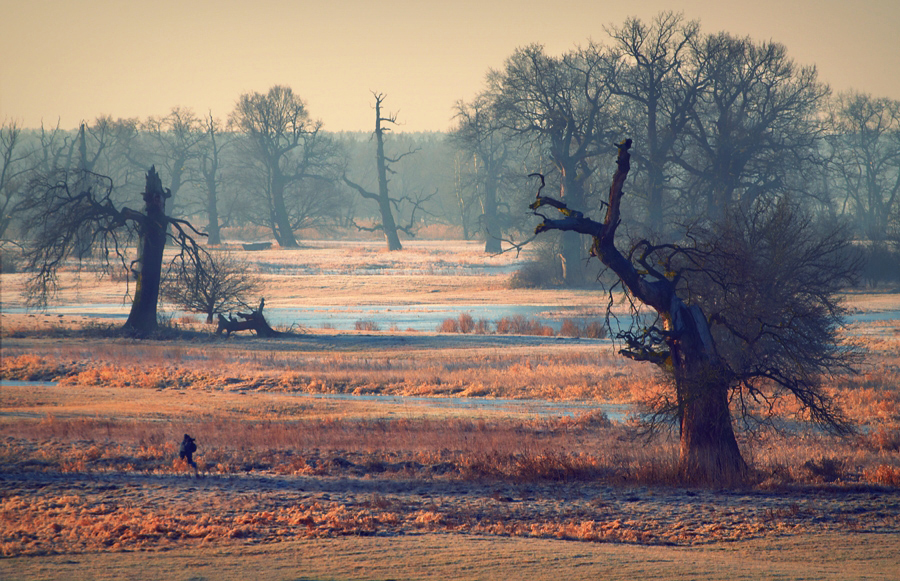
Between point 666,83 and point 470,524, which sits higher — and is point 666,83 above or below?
above

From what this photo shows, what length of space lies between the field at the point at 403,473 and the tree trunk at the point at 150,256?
11.3 ft

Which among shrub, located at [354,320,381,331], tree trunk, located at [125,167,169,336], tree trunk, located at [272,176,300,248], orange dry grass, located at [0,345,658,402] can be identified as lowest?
orange dry grass, located at [0,345,658,402]

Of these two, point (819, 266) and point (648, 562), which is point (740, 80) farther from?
point (648, 562)

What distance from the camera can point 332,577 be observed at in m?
6.89

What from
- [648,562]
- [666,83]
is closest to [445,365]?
[648,562]

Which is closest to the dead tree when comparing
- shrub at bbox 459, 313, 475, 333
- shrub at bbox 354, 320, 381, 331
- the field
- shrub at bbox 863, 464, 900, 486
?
the field

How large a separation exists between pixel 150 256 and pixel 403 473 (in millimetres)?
25146

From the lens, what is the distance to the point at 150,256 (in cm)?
3438

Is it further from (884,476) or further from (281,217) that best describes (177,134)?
(884,476)

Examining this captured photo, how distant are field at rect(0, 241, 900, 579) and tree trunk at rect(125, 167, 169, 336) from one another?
3.45 metres

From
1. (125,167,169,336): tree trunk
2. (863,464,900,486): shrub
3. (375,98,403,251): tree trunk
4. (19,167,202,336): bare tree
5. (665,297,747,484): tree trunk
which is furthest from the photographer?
(375,98,403,251): tree trunk

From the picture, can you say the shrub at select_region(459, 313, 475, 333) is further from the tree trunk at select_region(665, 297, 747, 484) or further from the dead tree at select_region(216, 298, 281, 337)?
the tree trunk at select_region(665, 297, 747, 484)

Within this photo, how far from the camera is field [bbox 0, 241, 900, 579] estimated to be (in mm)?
7645

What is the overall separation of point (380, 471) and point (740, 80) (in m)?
40.6
